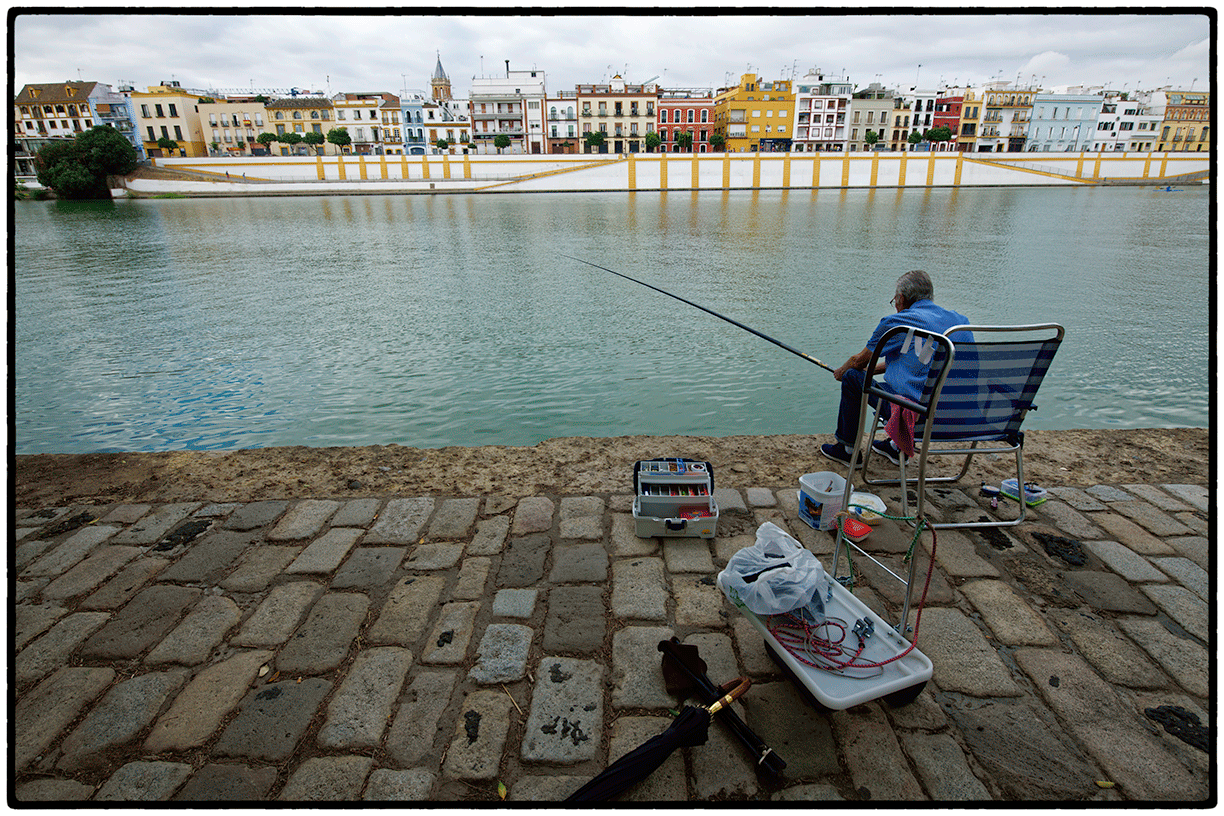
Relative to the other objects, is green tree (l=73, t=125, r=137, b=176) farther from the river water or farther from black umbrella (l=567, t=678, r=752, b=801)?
black umbrella (l=567, t=678, r=752, b=801)

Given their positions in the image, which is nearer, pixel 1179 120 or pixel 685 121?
pixel 685 121

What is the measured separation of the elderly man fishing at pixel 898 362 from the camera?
2.58m

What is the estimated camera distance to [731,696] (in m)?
1.75

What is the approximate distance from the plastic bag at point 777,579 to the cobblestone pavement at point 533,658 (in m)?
0.26

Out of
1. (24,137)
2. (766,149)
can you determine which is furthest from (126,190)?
(766,149)

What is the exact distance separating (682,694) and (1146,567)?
2.05 metres

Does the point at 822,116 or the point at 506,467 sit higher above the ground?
the point at 822,116

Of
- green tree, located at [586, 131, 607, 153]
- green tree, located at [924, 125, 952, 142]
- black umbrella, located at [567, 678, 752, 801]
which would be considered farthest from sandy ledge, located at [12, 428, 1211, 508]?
green tree, located at [924, 125, 952, 142]

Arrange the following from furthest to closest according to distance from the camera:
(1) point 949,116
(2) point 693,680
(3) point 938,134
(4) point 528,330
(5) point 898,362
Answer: (1) point 949,116, (3) point 938,134, (4) point 528,330, (5) point 898,362, (2) point 693,680

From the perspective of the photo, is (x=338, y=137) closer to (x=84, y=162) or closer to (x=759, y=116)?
(x=84, y=162)

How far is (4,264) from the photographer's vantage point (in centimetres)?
164

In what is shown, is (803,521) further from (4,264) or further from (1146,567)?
(4,264)

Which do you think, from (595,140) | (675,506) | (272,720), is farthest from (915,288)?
(595,140)

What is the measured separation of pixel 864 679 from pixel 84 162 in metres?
60.7
